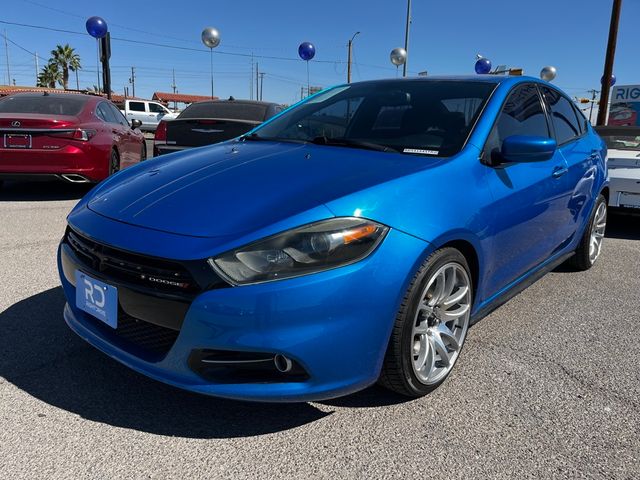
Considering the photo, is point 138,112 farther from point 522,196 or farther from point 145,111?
point 522,196

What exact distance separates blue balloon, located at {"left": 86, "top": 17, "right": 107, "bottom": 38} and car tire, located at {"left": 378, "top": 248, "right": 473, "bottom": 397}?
52.3 feet

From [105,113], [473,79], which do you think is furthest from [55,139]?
[473,79]

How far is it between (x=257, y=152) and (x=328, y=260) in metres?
1.15

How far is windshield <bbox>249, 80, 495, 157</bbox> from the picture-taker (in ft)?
9.06

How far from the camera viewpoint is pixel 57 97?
23.6 feet

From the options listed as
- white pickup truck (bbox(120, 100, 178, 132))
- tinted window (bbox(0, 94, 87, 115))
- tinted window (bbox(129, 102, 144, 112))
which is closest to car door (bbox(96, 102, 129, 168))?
tinted window (bbox(0, 94, 87, 115))

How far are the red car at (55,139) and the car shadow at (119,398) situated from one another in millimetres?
4142

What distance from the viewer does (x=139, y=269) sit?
6.45 ft

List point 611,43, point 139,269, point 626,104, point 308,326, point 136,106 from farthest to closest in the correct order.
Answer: point 136,106 < point 626,104 < point 611,43 < point 139,269 < point 308,326

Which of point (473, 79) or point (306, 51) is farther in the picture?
point (306, 51)

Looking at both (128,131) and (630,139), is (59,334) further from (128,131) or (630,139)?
(630,139)

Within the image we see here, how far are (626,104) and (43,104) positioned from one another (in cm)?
2063

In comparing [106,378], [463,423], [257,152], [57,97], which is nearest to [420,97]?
[257,152]

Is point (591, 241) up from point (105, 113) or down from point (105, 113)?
down
